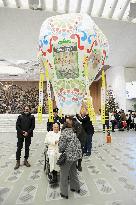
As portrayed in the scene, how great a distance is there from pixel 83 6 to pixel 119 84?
9335mm

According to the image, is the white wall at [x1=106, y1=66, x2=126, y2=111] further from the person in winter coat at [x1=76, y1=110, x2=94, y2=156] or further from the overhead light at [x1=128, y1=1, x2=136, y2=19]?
the person in winter coat at [x1=76, y1=110, x2=94, y2=156]

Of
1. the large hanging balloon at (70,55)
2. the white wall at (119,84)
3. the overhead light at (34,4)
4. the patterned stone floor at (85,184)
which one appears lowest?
the patterned stone floor at (85,184)

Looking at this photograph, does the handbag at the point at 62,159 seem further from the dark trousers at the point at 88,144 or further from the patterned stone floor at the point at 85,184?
the dark trousers at the point at 88,144

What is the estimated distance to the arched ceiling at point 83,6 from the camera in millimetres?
10602

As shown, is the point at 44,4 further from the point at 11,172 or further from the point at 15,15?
the point at 11,172

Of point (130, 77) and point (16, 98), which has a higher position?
point (130, 77)

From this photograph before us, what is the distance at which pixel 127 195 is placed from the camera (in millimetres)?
3705

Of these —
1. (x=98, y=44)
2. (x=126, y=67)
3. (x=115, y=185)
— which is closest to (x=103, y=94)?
(x=98, y=44)

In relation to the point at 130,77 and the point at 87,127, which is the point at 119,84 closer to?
the point at 130,77

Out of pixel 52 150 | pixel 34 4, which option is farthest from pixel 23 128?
pixel 34 4

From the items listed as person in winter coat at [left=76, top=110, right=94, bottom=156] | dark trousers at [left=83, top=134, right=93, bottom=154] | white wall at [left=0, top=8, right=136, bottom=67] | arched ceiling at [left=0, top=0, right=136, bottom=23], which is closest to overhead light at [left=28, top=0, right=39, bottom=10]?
arched ceiling at [left=0, top=0, right=136, bottom=23]

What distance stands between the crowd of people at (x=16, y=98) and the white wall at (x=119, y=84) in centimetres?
766

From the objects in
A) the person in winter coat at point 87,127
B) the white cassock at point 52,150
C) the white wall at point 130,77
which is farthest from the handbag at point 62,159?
the white wall at point 130,77

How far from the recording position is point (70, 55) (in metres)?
4.03
